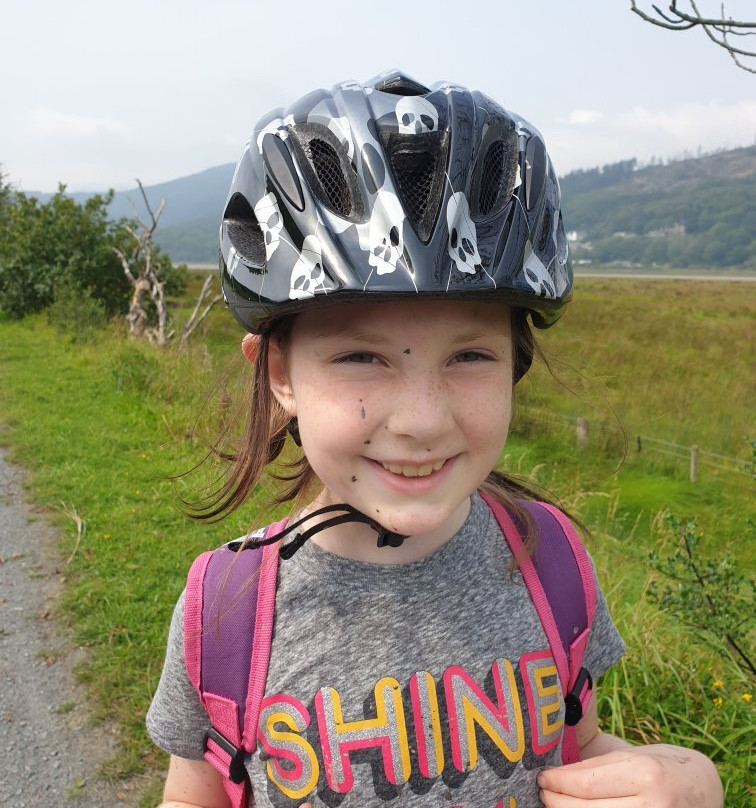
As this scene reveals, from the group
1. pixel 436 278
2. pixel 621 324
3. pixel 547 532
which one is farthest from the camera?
pixel 621 324

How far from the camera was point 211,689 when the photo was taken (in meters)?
1.31

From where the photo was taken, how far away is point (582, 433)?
10.2 meters

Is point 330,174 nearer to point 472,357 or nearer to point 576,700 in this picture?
point 472,357

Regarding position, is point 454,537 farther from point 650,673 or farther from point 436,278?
point 650,673

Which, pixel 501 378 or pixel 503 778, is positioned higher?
pixel 501 378

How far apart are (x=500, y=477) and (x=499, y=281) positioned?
67 cm

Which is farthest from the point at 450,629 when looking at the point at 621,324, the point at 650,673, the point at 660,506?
the point at 621,324

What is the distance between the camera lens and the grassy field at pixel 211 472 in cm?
290

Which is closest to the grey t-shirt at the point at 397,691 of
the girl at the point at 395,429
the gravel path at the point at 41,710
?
the girl at the point at 395,429

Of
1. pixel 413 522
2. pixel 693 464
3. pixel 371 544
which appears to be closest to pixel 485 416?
pixel 413 522

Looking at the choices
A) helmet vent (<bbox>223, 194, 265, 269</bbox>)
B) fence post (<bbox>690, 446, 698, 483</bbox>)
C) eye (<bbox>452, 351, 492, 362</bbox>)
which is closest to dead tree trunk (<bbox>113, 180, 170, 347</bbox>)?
fence post (<bbox>690, 446, 698, 483</bbox>)

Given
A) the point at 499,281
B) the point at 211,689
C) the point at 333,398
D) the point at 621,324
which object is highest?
the point at 499,281

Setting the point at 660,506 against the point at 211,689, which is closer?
the point at 211,689

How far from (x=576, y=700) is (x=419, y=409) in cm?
A: 72
